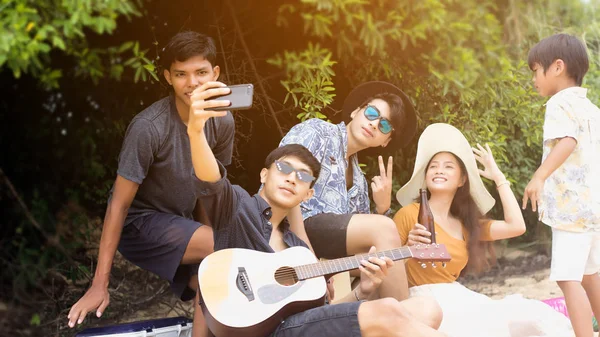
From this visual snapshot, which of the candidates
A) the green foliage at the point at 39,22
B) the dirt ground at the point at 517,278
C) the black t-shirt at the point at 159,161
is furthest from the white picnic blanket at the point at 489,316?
the green foliage at the point at 39,22

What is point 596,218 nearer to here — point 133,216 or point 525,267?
point 133,216

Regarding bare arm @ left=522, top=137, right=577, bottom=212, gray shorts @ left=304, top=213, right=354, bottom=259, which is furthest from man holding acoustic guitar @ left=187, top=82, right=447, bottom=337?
bare arm @ left=522, top=137, right=577, bottom=212

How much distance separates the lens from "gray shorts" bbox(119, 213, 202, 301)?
3.38 m

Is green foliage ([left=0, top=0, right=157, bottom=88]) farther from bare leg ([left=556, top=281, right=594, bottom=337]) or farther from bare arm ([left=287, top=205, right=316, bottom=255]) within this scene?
bare leg ([left=556, top=281, right=594, bottom=337])

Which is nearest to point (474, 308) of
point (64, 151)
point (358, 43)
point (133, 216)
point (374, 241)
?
point (374, 241)

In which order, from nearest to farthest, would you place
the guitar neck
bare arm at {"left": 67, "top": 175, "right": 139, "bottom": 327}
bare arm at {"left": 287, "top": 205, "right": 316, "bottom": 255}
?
the guitar neck → bare arm at {"left": 67, "top": 175, "right": 139, "bottom": 327} → bare arm at {"left": 287, "top": 205, "right": 316, "bottom": 255}

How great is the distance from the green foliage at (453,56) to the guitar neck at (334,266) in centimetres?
108

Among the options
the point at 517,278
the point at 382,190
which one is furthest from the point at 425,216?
the point at 517,278

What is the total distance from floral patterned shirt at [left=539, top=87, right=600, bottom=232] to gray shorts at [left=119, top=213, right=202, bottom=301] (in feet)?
6.47

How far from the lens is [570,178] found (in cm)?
399

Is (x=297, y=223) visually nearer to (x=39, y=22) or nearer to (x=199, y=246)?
(x=199, y=246)

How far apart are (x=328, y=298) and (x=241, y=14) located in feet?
6.17

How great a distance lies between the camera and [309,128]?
3.84 meters

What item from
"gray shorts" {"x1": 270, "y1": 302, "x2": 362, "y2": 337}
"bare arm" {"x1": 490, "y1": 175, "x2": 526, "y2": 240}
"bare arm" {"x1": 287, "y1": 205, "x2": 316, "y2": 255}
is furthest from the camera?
"bare arm" {"x1": 490, "y1": 175, "x2": 526, "y2": 240}
